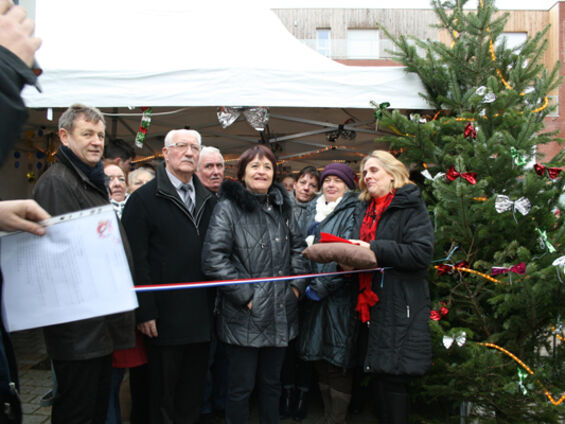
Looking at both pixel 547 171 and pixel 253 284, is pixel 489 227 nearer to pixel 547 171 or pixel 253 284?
pixel 547 171

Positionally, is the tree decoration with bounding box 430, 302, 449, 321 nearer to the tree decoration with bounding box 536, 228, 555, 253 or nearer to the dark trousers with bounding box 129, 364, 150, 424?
the tree decoration with bounding box 536, 228, 555, 253

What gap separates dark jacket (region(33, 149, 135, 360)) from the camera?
1892 millimetres

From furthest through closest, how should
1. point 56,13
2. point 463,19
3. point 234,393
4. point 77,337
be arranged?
point 56,13
point 463,19
point 234,393
point 77,337

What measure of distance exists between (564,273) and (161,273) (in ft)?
7.53

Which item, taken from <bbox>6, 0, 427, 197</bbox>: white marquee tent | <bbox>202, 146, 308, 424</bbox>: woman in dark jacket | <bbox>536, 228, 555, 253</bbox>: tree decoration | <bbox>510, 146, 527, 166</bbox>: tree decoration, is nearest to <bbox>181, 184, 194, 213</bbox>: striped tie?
<bbox>202, 146, 308, 424</bbox>: woman in dark jacket

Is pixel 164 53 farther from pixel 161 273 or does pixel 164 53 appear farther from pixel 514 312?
pixel 514 312

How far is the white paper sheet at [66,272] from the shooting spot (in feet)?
3.85

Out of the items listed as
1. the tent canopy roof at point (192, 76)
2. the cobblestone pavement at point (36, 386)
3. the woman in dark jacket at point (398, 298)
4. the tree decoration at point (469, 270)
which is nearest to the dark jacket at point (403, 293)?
the woman in dark jacket at point (398, 298)

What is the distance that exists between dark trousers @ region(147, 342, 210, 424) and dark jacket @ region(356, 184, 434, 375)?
44.2 inches

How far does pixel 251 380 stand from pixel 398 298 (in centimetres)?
104

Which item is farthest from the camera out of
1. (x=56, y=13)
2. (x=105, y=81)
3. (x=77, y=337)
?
(x=56, y=13)

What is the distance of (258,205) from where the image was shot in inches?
102

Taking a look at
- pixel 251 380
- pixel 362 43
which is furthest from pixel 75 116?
pixel 362 43

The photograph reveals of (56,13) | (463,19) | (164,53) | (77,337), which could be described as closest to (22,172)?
(56,13)
